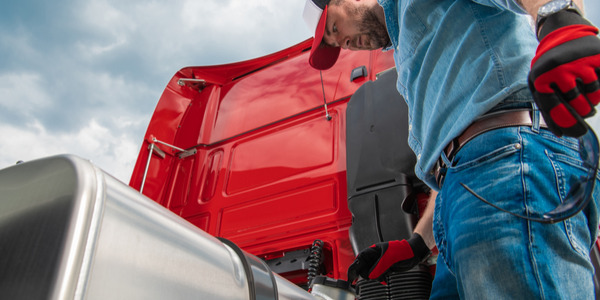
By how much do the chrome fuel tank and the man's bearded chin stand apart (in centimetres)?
117

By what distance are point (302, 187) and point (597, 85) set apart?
1460 mm

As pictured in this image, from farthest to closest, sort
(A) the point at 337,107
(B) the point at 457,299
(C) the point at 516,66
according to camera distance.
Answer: (A) the point at 337,107 < (B) the point at 457,299 < (C) the point at 516,66

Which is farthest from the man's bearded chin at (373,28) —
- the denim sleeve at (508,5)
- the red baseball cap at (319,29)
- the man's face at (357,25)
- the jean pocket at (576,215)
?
the jean pocket at (576,215)

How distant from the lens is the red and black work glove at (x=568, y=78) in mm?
578

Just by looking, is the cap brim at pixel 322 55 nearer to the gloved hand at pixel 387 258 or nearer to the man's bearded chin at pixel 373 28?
the man's bearded chin at pixel 373 28

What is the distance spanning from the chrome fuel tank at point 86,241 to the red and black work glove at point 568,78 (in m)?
0.54

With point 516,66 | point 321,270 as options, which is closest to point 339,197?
point 321,270

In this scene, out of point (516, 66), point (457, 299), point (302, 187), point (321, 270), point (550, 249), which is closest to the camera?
point (550, 249)

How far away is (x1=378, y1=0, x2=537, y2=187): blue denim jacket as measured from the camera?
835mm

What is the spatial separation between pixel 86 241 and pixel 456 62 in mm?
822

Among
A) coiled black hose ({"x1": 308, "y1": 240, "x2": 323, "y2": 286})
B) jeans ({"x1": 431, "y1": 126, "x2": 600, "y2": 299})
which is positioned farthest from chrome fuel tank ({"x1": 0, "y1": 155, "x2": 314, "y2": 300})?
coiled black hose ({"x1": 308, "y1": 240, "x2": 323, "y2": 286})

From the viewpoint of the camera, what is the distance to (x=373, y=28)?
4.87ft

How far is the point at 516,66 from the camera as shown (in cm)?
83

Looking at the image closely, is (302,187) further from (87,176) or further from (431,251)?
(87,176)
